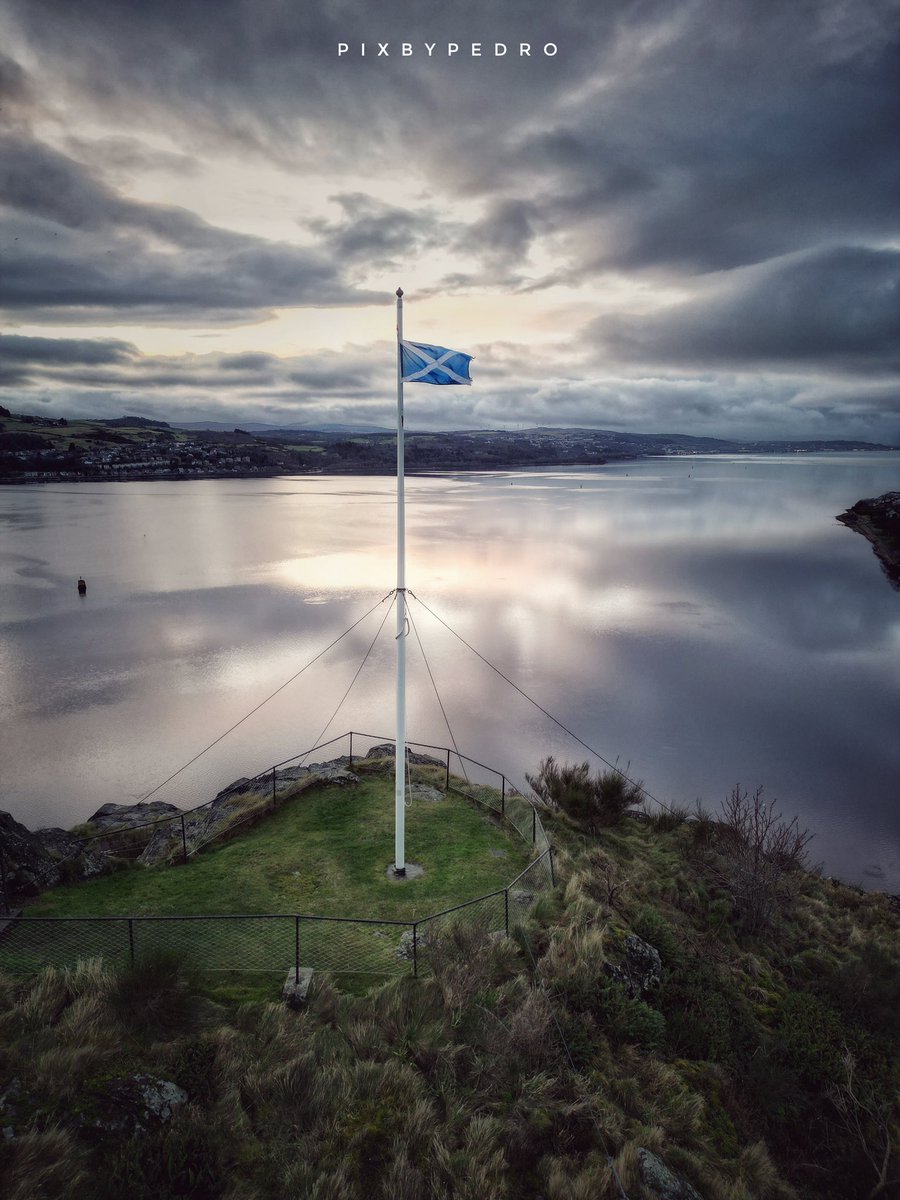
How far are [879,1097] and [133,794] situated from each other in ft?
69.4

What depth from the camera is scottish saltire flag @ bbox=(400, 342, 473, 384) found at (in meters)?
10.8

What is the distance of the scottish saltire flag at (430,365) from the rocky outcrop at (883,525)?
208ft

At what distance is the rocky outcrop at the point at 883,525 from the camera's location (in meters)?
70.0

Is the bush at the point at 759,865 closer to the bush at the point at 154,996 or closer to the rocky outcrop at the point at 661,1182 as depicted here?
the rocky outcrop at the point at 661,1182

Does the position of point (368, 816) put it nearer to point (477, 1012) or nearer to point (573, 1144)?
point (477, 1012)

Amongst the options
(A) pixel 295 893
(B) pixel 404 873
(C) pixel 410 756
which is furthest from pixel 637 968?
(C) pixel 410 756

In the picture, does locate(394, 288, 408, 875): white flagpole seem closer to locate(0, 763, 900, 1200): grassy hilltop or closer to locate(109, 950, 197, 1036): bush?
locate(0, 763, 900, 1200): grassy hilltop

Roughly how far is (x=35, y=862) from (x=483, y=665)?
25.1m

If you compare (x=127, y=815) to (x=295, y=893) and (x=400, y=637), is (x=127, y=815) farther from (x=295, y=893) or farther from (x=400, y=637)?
(x=400, y=637)

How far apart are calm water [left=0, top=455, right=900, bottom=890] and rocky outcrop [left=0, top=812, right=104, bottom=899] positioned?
22.7 feet

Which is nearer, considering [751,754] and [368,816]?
[368,816]

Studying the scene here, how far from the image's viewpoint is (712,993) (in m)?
11.5

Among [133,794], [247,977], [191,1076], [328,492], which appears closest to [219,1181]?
[191,1076]

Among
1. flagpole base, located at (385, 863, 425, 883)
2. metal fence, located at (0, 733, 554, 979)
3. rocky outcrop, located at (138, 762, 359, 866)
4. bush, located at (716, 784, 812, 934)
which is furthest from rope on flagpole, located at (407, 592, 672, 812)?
metal fence, located at (0, 733, 554, 979)
